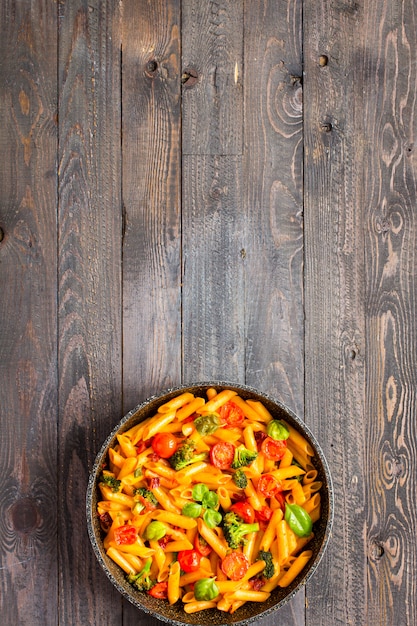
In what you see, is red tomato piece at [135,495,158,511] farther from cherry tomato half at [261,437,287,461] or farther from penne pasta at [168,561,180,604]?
cherry tomato half at [261,437,287,461]

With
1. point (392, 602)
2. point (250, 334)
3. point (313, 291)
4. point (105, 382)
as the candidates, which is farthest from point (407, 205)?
point (392, 602)

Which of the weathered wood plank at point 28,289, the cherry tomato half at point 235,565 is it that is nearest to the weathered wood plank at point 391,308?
the cherry tomato half at point 235,565

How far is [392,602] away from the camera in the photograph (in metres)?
1.41

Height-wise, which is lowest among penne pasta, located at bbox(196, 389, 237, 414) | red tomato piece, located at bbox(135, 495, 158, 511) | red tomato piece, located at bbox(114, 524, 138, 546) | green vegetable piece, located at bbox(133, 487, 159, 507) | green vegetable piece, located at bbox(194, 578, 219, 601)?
green vegetable piece, located at bbox(194, 578, 219, 601)

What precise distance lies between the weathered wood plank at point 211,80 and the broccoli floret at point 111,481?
0.73m

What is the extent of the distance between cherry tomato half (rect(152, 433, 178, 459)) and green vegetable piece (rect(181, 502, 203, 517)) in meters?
0.10

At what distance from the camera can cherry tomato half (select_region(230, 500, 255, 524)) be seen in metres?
1.20

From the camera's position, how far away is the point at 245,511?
1203mm

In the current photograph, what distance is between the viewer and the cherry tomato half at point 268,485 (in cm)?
120

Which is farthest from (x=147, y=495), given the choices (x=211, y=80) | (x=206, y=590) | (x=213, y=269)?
(x=211, y=80)

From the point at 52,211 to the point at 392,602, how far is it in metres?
1.18

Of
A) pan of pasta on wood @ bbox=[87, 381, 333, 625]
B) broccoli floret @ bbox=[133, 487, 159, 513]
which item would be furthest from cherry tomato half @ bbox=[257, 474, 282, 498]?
broccoli floret @ bbox=[133, 487, 159, 513]

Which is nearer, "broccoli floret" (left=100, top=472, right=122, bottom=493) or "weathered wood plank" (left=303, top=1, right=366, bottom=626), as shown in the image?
"broccoli floret" (left=100, top=472, right=122, bottom=493)

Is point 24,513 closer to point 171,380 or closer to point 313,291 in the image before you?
point 171,380
